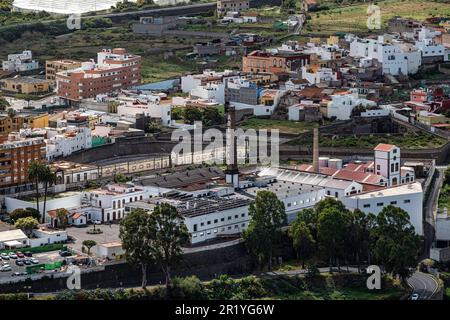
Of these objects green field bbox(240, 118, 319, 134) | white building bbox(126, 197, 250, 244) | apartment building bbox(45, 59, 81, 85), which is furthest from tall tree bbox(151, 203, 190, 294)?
apartment building bbox(45, 59, 81, 85)

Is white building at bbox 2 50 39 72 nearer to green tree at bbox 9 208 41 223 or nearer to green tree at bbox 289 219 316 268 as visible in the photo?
green tree at bbox 9 208 41 223

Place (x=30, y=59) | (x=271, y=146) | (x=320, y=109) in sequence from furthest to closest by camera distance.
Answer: (x=30, y=59) < (x=320, y=109) < (x=271, y=146)

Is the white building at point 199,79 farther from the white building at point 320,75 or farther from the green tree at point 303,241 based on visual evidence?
the green tree at point 303,241

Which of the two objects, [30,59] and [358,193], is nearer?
[358,193]

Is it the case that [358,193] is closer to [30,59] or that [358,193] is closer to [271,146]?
[271,146]

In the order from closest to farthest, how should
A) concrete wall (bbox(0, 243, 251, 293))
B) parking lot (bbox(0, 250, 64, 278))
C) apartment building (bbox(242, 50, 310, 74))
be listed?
concrete wall (bbox(0, 243, 251, 293)), parking lot (bbox(0, 250, 64, 278)), apartment building (bbox(242, 50, 310, 74))

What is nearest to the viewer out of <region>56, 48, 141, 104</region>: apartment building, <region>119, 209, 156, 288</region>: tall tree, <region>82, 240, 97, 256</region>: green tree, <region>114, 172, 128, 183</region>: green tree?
<region>119, 209, 156, 288</region>: tall tree

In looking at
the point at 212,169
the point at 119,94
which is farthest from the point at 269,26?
the point at 212,169
